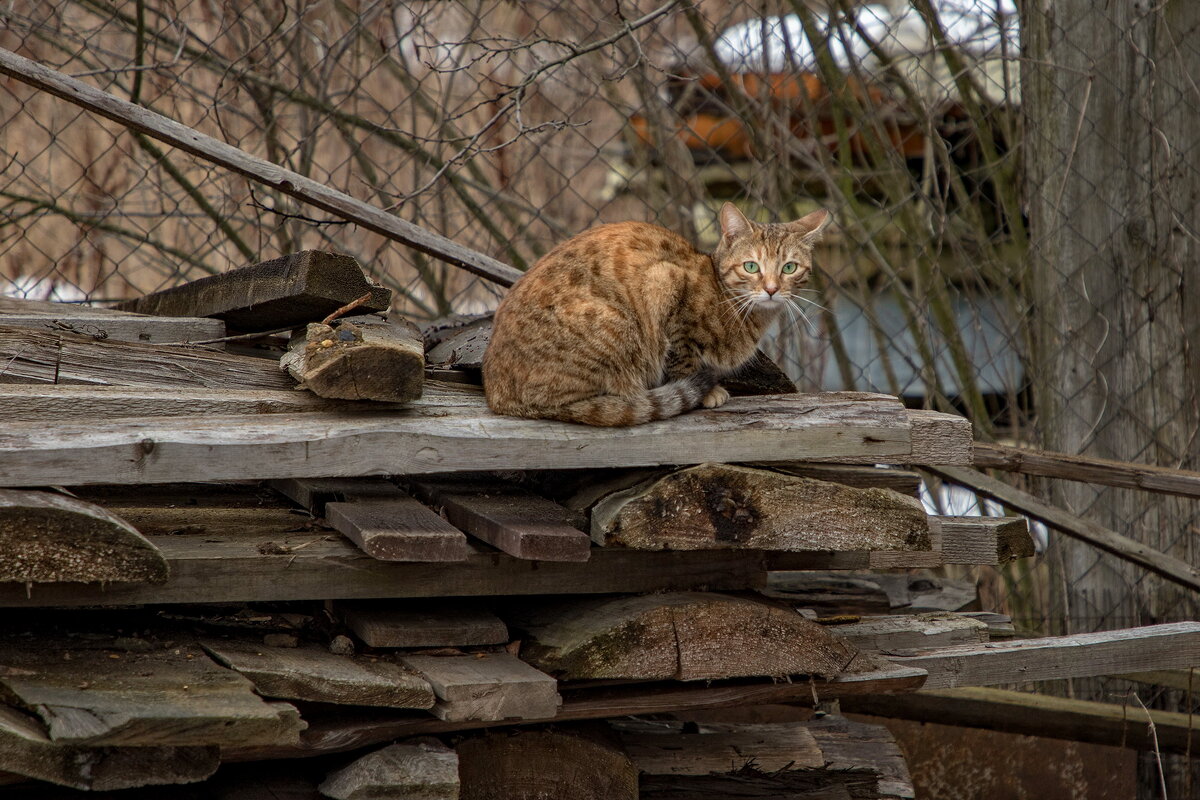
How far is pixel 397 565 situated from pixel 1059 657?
2.09 m

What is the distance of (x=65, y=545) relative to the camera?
2.22 m

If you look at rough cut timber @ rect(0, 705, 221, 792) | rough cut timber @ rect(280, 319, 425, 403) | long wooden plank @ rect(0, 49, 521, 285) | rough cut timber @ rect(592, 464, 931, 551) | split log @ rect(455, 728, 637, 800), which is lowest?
split log @ rect(455, 728, 637, 800)

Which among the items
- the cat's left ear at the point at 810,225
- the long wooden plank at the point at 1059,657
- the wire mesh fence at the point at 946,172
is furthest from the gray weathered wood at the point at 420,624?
the cat's left ear at the point at 810,225

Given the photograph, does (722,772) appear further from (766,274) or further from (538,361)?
(766,274)

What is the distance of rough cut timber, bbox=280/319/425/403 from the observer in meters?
2.58

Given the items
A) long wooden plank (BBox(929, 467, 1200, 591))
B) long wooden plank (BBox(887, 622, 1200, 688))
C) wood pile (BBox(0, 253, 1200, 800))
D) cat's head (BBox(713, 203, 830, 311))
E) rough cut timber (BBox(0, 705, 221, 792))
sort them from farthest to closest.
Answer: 1. long wooden plank (BBox(929, 467, 1200, 591))
2. cat's head (BBox(713, 203, 830, 311))
3. long wooden plank (BBox(887, 622, 1200, 688))
4. wood pile (BBox(0, 253, 1200, 800))
5. rough cut timber (BBox(0, 705, 221, 792))

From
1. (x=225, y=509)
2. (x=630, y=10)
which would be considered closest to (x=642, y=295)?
(x=225, y=509)

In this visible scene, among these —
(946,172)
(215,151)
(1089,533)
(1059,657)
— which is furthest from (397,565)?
(946,172)

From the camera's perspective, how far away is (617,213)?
27.3 ft

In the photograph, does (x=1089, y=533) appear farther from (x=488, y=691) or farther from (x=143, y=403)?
(x=143, y=403)

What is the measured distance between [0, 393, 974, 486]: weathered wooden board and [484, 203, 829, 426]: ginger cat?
0.07 metres

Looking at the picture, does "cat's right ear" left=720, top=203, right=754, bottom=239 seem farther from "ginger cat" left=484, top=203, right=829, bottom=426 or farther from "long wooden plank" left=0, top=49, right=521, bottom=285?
"long wooden plank" left=0, top=49, right=521, bottom=285

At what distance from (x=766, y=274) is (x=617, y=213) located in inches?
191

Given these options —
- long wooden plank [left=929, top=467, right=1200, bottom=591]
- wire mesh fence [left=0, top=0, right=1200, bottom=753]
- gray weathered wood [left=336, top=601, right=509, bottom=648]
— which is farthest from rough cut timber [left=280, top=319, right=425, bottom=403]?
long wooden plank [left=929, top=467, right=1200, bottom=591]
